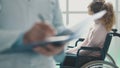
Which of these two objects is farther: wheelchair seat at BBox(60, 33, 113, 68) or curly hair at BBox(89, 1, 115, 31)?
curly hair at BBox(89, 1, 115, 31)

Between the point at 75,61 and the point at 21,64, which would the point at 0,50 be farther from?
the point at 75,61

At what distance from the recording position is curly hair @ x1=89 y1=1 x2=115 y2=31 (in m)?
2.96

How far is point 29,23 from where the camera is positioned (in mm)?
865

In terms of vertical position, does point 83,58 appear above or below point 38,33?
below

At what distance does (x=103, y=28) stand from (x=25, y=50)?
2.32 meters

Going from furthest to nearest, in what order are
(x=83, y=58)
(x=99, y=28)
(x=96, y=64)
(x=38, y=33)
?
(x=99, y=28) → (x=83, y=58) → (x=96, y=64) → (x=38, y=33)

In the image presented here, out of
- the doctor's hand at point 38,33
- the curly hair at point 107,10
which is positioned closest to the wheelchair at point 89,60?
the curly hair at point 107,10

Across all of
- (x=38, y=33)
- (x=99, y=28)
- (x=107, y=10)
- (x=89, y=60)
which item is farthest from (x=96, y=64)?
(x=38, y=33)

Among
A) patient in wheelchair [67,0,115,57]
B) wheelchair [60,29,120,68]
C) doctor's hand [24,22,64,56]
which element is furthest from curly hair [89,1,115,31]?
doctor's hand [24,22,64,56]

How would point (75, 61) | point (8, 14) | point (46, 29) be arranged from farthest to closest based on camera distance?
point (75, 61) → point (8, 14) → point (46, 29)

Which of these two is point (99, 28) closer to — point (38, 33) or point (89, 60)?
point (89, 60)

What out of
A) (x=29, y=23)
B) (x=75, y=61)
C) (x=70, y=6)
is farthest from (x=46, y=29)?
(x=70, y=6)

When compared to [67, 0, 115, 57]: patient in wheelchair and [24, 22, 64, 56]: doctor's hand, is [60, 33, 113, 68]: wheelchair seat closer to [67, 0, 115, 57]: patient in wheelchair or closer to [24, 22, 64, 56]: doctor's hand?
[67, 0, 115, 57]: patient in wheelchair

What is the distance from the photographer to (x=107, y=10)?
300 centimetres
